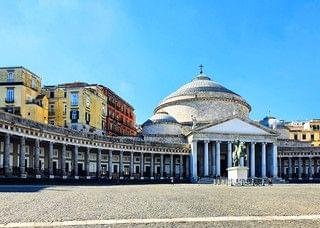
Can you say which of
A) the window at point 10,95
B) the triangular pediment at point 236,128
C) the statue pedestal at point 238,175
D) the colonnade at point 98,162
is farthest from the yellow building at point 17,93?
the triangular pediment at point 236,128

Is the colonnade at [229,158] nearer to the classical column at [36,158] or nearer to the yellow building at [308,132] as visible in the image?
the yellow building at [308,132]

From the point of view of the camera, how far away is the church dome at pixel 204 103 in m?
111

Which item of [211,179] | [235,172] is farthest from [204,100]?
[235,172]

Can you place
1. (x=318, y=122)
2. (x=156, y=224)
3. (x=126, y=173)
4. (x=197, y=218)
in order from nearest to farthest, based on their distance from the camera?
(x=156, y=224), (x=197, y=218), (x=126, y=173), (x=318, y=122)

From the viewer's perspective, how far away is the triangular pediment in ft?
315

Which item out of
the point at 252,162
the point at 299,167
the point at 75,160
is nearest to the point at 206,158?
the point at 252,162

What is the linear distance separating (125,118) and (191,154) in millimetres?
28322

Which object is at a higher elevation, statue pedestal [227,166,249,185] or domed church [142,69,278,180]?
domed church [142,69,278,180]

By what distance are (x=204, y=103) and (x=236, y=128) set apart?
52.6 feet

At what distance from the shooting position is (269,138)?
325 feet

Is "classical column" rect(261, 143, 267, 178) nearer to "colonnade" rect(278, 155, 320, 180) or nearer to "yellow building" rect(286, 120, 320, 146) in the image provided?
"colonnade" rect(278, 155, 320, 180)

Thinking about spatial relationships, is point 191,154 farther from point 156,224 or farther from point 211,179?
point 156,224

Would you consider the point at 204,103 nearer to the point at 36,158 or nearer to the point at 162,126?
the point at 162,126

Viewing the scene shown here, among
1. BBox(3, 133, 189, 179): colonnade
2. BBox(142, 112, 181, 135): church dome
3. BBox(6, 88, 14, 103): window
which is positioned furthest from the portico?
BBox(6, 88, 14, 103): window
